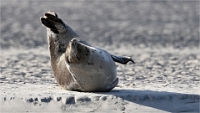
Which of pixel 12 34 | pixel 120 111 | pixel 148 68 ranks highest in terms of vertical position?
pixel 12 34

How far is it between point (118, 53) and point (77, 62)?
16.5ft

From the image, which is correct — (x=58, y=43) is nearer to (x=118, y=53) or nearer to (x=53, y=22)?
(x=53, y=22)

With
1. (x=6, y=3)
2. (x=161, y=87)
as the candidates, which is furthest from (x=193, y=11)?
(x=161, y=87)

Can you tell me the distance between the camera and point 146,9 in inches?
733

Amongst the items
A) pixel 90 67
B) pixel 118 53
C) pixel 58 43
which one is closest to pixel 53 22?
pixel 58 43

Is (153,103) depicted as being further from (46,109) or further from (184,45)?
(184,45)

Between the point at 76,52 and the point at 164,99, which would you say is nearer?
the point at 76,52

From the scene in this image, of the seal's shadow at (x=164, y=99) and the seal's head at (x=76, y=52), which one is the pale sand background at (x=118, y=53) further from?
the seal's head at (x=76, y=52)

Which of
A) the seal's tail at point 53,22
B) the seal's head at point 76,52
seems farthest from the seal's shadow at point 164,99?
the seal's tail at point 53,22

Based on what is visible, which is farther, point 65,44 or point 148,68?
point 148,68

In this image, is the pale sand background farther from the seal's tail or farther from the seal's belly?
the seal's tail

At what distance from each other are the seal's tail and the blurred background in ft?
17.3

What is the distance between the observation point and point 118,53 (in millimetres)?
10445

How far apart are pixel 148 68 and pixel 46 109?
3200 mm
